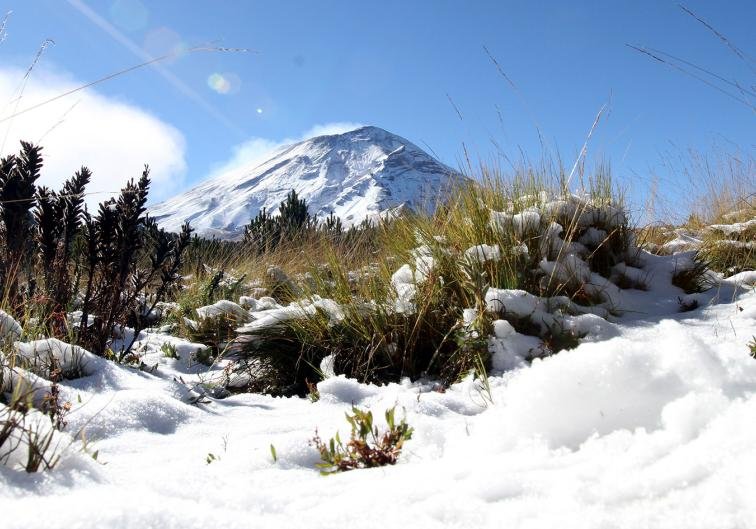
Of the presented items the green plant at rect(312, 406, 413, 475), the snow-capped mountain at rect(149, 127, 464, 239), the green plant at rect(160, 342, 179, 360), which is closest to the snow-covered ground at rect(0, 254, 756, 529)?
the green plant at rect(312, 406, 413, 475)

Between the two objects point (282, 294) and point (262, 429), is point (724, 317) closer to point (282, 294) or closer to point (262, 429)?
point (262, 429)

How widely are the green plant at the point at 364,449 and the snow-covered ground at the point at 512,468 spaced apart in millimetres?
41

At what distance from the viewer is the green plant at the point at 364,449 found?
5.11 ft

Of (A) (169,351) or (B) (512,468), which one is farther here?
(A) (169,351)

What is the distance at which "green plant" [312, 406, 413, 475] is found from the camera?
1.56m

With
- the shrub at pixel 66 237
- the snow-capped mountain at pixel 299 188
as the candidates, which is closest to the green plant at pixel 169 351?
the shrub at pixel 66 237

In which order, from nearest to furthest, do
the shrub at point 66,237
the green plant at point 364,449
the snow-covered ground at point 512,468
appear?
1. the snow-covered ground at point 512,468
2. the green plant at point 364,449
3. the shrub at point 66,237

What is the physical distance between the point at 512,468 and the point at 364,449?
20.9 inches

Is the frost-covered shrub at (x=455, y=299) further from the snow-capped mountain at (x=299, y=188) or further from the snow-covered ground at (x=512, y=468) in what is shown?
the snow-capped mountain at (x=299, y=188)

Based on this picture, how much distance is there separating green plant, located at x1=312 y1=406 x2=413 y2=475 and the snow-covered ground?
4 centimetres

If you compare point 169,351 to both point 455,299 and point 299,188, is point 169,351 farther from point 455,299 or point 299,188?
point 299,188

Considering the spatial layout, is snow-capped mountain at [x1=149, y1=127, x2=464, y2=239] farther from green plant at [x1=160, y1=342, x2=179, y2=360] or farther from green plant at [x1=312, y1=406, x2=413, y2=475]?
green plant at [x1=312, y1=406, x2=413, y2=475]

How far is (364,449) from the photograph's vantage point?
1.58 metres

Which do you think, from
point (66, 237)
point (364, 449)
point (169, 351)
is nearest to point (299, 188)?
point (169, 351)
